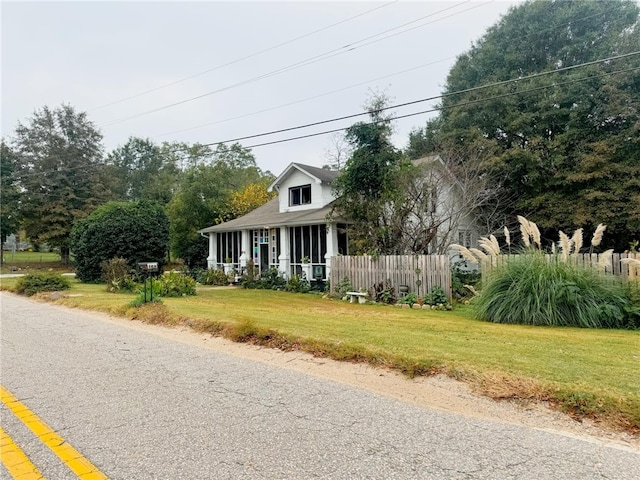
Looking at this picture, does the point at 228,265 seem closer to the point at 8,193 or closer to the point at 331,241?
the point at 331,241

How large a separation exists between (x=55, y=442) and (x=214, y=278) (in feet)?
61.5

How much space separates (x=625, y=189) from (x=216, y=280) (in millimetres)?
20176

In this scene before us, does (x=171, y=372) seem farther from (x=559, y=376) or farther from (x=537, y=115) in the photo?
(x=537, y=115)

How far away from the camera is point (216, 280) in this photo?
22.0m

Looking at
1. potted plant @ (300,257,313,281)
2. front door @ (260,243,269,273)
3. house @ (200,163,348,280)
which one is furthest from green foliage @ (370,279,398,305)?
front door @ (260,243,269,273)

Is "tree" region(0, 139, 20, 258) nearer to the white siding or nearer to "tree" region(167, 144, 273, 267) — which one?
"tree" region(167, 144, 273, 267)

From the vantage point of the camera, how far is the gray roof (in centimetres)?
1867

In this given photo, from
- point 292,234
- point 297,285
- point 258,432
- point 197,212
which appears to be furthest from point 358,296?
point 197,212

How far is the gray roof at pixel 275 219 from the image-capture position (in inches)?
735

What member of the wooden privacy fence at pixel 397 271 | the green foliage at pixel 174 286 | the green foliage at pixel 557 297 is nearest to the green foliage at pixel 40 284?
the green foliage at pixel 174 286

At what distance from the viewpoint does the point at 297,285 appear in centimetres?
1861

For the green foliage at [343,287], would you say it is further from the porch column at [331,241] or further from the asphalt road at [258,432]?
the asphalt road at [258,432]

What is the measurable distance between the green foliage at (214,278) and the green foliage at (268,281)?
1.86 metres

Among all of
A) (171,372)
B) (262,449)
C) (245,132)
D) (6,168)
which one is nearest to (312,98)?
(245,132)
